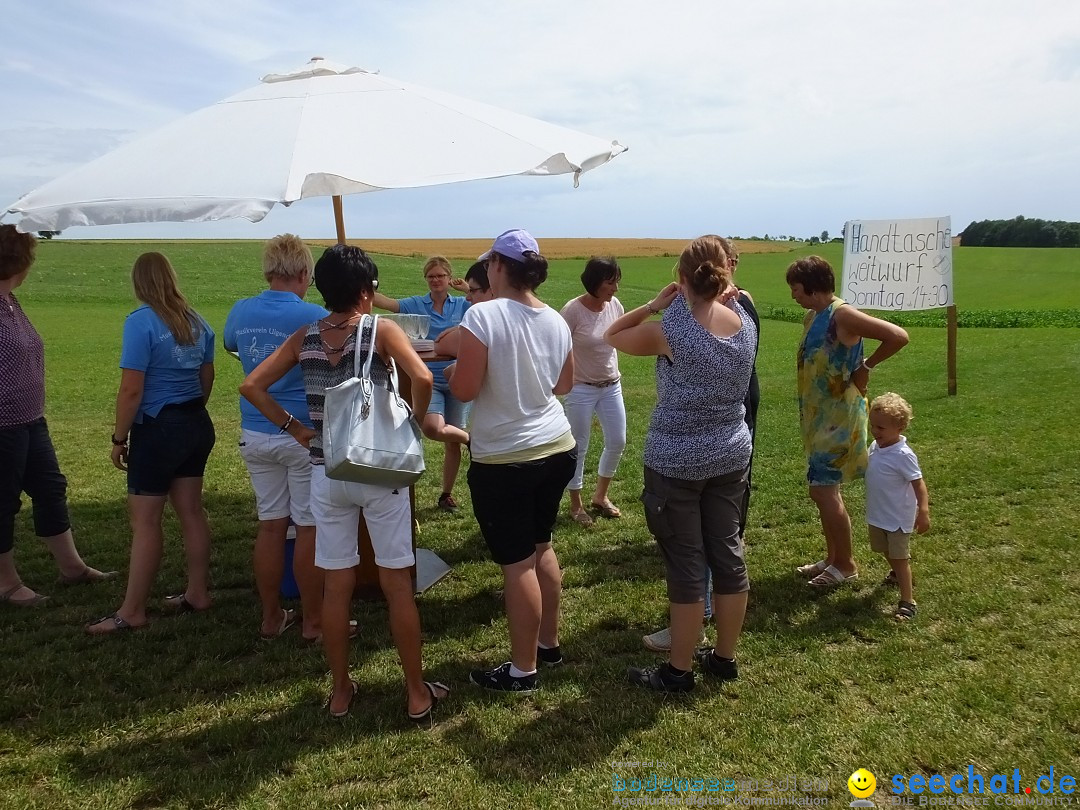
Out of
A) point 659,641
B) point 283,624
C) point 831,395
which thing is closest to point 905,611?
point 831,395

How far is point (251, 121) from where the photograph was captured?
13.7ft

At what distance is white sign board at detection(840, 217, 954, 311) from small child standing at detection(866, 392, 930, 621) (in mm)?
6307

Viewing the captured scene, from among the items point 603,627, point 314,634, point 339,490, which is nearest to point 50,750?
point 314,634

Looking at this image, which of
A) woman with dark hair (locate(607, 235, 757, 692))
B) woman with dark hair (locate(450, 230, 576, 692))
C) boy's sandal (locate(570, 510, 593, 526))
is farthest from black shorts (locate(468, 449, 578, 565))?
boy's sandal (locate(570, 510, 593, 526))

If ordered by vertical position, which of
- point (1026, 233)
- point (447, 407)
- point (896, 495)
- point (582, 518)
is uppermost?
point (1026, 233)

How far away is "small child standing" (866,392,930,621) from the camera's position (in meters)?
4.17

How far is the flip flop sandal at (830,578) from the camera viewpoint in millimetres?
4555

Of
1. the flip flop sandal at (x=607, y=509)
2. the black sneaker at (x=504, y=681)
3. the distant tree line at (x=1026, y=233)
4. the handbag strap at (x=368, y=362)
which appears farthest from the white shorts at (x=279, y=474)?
the distant tree line at (x=1026, y=233)

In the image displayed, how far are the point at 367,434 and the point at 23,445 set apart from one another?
9.19 ft

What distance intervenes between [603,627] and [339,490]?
178cm

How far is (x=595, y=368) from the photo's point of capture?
5559mm

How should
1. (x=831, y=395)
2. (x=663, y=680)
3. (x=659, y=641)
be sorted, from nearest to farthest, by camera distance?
1. (x=663, y=680)
2. (x=659, y=641)
3. (x=831, y=395)

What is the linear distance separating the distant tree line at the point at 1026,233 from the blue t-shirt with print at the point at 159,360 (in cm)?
5947
